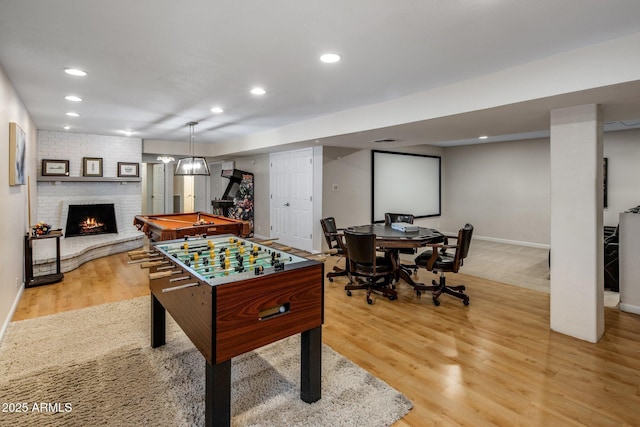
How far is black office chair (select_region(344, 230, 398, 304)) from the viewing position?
3.56m

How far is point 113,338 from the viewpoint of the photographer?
9.27 feet

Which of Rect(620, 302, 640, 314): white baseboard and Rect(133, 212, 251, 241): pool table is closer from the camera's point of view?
Rect(620, 302, 640, 314): white baseboard

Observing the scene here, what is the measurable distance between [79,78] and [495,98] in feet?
12.7

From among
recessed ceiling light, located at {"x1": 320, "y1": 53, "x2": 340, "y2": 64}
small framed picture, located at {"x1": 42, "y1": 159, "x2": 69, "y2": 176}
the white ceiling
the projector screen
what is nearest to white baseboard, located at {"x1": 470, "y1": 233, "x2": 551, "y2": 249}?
the projector screen

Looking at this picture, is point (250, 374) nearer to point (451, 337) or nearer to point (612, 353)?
point (451, 337)

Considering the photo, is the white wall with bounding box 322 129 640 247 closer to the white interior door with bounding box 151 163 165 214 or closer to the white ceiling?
the white ceiling

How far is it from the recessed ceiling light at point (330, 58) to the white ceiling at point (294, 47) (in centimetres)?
5

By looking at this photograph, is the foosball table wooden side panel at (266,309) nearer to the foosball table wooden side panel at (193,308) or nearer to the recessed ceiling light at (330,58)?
the foosball table wooden side panel at (193,308)

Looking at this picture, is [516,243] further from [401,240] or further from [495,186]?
[401,240]

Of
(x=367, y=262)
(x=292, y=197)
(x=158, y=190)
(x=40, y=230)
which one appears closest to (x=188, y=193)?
(x=158, y=190)

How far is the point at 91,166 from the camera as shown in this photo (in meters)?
6.54

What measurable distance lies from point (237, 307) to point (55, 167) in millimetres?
6479

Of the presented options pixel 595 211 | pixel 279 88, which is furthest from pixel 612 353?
pixel 279 88

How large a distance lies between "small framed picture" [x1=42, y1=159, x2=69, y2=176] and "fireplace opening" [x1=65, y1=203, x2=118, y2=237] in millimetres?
671
